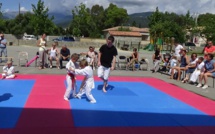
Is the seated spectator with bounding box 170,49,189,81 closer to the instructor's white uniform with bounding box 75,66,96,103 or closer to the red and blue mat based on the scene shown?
the red and blue mat

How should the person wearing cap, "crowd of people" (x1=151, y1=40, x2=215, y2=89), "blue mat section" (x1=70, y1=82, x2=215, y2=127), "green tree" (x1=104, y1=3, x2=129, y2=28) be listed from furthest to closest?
"green tree" (x1=104, y1=3, x2=129, y2=28), the person wearing cap, "crowd of people" (x1=151, y1=40, x2=215, y2=89), "blue mat section" (x1=70, y1=82, x2=215, y2=127)

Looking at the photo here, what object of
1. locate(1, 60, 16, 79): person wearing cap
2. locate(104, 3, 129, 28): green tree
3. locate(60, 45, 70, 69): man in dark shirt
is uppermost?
locate(104, 3, 129, 28): green tree

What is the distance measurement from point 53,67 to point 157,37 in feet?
100

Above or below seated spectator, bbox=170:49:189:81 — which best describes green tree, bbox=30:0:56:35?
above

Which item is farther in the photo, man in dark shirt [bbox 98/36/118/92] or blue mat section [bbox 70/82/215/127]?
man in dark shirt [bbox 98/36/118/92]

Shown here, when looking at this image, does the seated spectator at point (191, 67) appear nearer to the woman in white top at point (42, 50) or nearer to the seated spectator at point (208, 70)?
the seated spectator at point (208, 70)

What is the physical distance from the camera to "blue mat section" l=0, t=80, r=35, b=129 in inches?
261

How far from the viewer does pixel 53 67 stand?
1562cm

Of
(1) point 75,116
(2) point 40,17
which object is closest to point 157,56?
(1) point 75,116

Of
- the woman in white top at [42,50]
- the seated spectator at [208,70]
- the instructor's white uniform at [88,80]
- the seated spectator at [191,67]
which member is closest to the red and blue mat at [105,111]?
the instructor's white uniform at [88,80]

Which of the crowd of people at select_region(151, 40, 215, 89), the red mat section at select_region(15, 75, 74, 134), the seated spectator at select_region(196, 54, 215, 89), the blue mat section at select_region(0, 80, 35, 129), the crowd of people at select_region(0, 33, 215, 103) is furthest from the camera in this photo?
the crowd of people at select_region(151, 40, 215, 89)

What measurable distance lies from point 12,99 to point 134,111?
3.73 m

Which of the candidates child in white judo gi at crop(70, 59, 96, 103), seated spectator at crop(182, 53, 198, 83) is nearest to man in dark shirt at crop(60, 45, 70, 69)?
seated spectator at crop(182, 53, 198, 83)

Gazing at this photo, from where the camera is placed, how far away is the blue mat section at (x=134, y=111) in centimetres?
688
